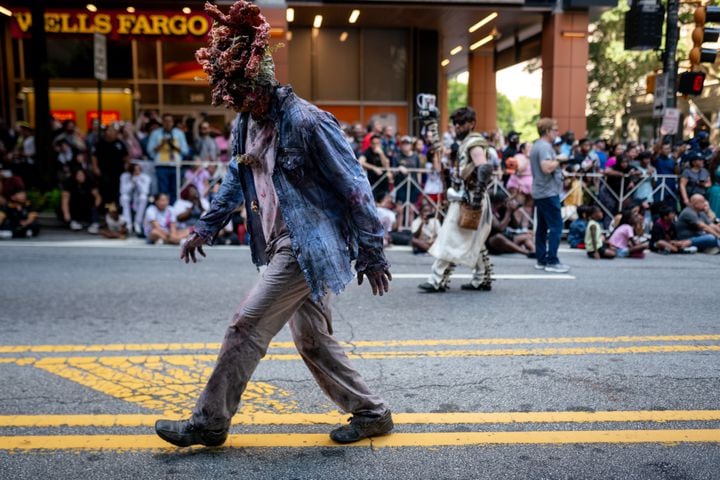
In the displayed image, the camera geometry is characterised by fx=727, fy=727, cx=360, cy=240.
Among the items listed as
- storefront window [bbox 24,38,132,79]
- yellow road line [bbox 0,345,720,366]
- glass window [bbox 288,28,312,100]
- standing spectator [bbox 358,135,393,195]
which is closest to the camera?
yellow road line [bbox 0,345,720,366]

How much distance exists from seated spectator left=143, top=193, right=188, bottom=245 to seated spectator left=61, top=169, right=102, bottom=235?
1.31 m

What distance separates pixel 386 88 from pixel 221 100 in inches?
766

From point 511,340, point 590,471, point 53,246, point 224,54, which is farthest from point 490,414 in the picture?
point 53,246

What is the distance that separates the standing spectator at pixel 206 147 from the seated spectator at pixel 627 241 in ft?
24.3

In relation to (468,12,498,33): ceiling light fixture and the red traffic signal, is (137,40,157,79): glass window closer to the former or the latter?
(468,12,498,33): ceiling light fixture

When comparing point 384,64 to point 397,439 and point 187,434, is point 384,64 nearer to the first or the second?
point 397,439

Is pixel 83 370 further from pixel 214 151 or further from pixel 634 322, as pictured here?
pixel 214 151

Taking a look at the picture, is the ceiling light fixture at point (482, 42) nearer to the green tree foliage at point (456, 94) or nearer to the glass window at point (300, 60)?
the glass window at point (300, 60)

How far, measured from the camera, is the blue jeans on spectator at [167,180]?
13258mm

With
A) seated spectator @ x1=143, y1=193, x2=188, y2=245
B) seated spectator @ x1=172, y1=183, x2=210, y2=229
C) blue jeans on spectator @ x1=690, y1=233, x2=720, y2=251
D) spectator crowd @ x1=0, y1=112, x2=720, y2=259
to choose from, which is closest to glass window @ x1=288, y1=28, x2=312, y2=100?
spectator crowd @ x1=0, y1=112, x2=720, y2=259

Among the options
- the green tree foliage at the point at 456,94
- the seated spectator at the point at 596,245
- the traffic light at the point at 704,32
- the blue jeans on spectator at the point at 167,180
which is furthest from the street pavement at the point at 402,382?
the green tree foliage at the point at 456,94

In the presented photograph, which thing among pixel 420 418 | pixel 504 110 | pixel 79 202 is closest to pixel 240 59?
pixel 420 418

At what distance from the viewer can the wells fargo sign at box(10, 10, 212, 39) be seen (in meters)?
17.9

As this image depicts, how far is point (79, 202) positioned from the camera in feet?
42.4
